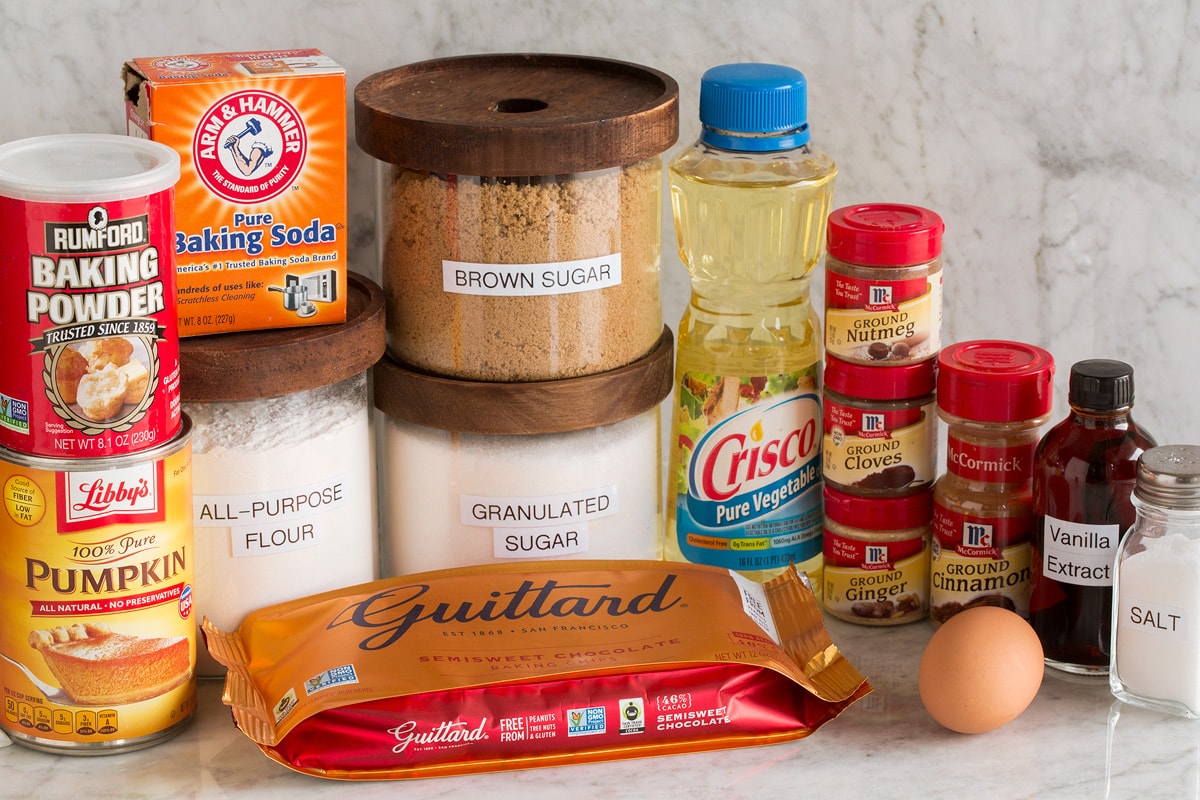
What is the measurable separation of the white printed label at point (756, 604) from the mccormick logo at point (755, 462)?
0.20 ft

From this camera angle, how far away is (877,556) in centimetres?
111

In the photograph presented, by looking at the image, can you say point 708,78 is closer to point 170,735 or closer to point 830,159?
point 830,159

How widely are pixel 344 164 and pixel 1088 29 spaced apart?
0.60m

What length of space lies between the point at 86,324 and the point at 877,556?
579 millimetres

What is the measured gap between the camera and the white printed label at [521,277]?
0.99 meters

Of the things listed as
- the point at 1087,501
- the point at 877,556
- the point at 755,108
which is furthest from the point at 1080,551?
the point at 755,108

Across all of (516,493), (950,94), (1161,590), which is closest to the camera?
(1161,590)

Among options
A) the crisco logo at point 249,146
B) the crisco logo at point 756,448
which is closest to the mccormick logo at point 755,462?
the crisco logo at point 756,448

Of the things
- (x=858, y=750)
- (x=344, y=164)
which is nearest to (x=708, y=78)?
(x=344, y=164)

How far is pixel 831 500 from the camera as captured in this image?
3.66ft

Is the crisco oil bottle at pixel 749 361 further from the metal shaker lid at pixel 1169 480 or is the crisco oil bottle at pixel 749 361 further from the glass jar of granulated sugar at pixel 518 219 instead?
the metal shaker lid at pixel 1169 480

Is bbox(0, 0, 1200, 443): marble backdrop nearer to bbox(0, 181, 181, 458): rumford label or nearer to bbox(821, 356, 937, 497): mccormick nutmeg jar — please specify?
bbox(821, 356, 937, 497): mccormick nutmeg jar

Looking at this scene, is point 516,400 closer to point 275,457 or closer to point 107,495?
point 275,457

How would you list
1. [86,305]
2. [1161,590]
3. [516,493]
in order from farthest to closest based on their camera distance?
[516,493] < [1161,590] < [86,305]
